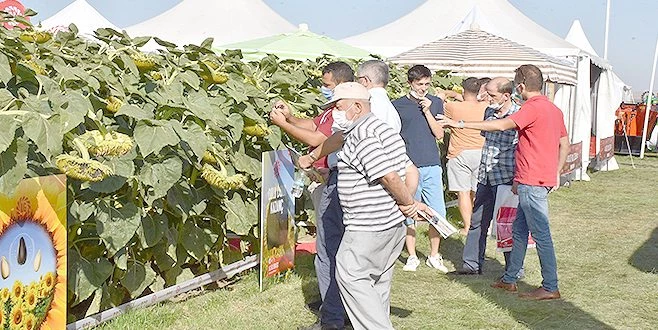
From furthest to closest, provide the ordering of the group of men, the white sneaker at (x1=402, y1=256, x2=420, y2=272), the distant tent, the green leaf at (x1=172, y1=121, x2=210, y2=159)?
the distant tent, the white sneaker at (x1=402, y1=256, x2=420, y2=272), the green leaf at (x1=172, y1=121, x2=210, y2=159), the group of men

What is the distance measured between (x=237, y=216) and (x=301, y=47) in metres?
5.75

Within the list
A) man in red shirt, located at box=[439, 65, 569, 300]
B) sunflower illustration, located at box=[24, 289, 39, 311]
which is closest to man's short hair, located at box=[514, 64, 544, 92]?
man in red shirt, located at box=[439, 65, 569, 300]

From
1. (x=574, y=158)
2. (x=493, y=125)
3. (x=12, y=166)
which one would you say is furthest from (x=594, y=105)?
(x=12, y=166)

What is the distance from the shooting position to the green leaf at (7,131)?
10.3ft

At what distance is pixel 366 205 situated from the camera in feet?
14.2

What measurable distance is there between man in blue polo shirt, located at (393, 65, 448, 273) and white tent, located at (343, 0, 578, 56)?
355 inches

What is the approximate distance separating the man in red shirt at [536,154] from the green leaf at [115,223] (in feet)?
8.41

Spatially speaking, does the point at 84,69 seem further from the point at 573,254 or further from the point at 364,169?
the point at 573,254

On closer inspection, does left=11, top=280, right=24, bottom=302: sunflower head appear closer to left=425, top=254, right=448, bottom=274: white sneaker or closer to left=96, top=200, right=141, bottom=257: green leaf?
left=96, top=200, right=141, bottom=257: green leaf

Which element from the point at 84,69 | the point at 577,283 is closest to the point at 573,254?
the point at 577,283

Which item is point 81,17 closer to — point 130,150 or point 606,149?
point 606,149

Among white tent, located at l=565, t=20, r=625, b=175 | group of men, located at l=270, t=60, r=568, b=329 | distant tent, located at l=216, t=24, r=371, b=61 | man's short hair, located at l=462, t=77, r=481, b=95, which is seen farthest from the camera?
white tent, located at l=565, t=20, r=625, b=175

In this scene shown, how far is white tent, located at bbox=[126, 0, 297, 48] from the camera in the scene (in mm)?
19625

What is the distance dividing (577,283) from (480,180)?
1.17m
